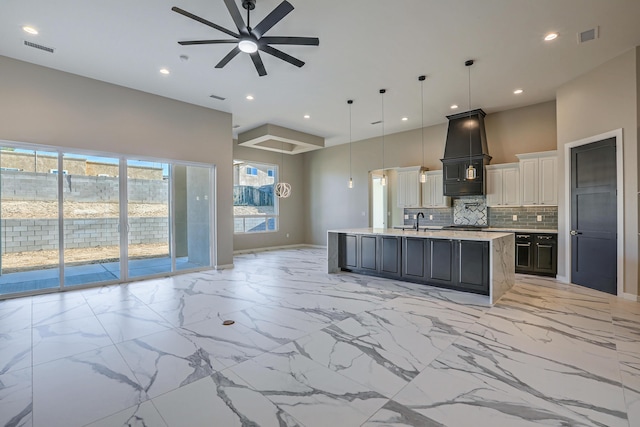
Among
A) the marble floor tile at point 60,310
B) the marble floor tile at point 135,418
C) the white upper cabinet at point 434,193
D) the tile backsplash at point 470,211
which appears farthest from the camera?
the white upper cabinet at point 434,193

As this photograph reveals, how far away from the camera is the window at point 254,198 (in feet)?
30.3

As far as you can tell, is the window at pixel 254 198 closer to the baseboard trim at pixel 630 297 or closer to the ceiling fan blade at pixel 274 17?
the ceiling fan blade at pixel 274 17

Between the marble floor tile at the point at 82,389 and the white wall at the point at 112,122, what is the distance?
3.81 m

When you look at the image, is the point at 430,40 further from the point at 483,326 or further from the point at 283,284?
the point at 283,284

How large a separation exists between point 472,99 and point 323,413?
6168 mm

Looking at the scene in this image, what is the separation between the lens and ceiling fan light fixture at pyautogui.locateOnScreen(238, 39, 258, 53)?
306cm

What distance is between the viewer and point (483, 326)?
3238 millimetres

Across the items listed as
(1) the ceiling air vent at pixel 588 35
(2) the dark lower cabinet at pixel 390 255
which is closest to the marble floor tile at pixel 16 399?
(2) the dark lower cabinet at pixel 390 255

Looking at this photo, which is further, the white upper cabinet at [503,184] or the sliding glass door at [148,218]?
the white upper cabinet at [503,184]

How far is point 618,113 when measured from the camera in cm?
429

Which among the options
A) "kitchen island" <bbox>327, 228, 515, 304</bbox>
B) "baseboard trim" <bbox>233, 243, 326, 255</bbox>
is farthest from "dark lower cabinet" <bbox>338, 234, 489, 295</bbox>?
"baseboard trim" <bbox>233, 243, 326, 255</bbox>

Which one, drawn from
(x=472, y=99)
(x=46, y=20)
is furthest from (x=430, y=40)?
(x=46, y=20)

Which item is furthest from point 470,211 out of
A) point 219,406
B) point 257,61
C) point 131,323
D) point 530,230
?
point 131,323

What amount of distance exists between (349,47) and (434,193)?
447 cm
